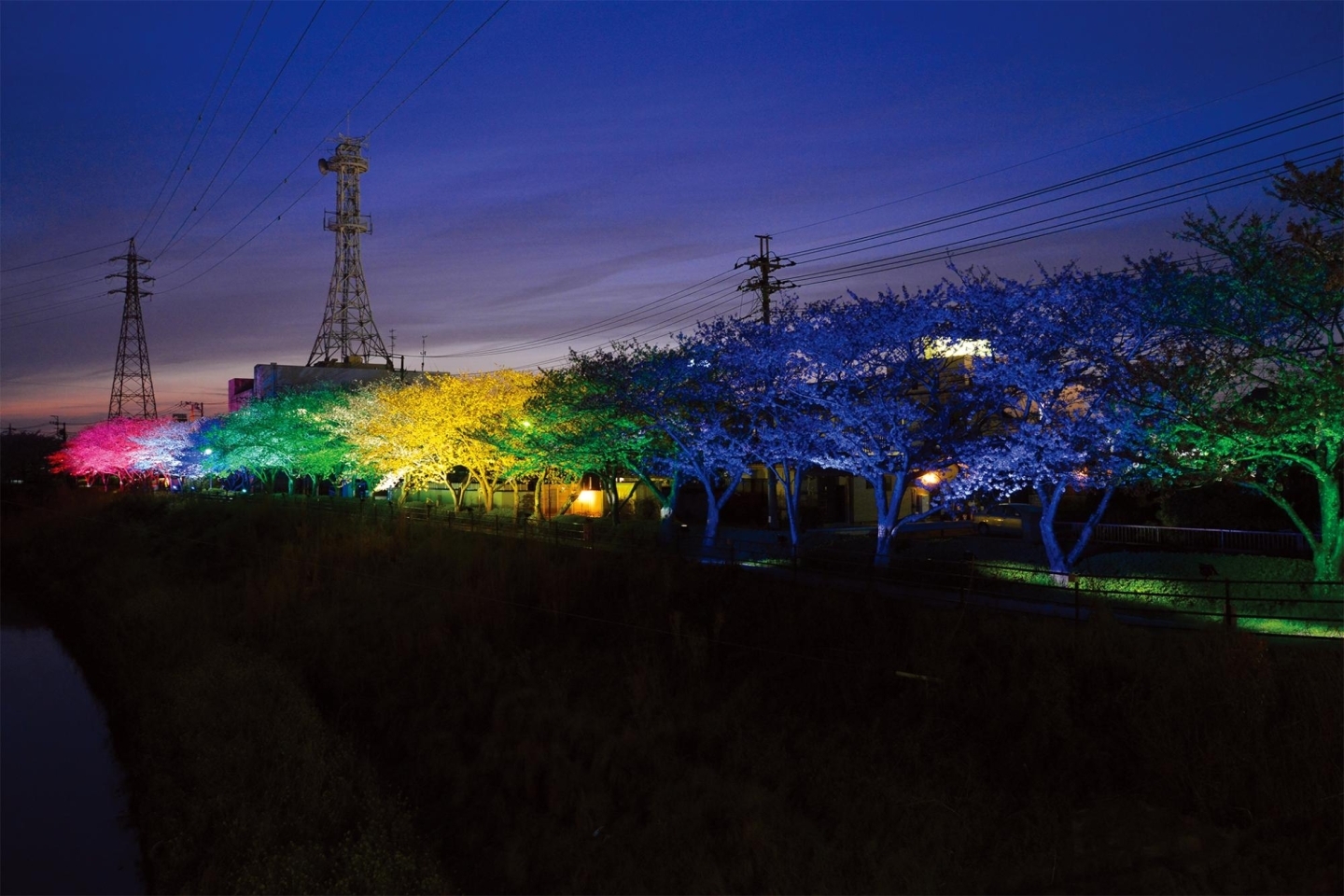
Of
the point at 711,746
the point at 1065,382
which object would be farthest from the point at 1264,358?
the point at 711,746

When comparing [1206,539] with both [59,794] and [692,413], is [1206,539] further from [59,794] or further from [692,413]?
[59,794]

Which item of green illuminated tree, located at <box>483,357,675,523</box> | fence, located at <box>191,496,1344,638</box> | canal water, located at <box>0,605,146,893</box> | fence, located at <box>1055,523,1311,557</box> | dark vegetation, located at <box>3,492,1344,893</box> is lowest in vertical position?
canal water, located at <box>0,605,146,893</box>

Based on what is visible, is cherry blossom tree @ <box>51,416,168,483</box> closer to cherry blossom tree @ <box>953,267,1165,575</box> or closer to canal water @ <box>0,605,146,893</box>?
canal water @ <box>0,605,146,893</box>

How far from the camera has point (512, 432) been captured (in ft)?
119

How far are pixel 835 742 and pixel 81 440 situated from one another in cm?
9012

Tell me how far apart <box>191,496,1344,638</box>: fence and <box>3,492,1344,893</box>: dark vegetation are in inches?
39.4

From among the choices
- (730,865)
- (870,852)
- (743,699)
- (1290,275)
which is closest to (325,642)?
(743,699)

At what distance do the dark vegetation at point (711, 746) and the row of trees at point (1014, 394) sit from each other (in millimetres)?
4913

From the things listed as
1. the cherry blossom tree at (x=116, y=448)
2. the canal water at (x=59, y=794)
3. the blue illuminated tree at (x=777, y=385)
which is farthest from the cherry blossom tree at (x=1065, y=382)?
the cherry blossom tree at (x=116, y=448)

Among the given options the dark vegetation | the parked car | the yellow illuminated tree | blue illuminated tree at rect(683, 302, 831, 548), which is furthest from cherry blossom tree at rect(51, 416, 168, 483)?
the parked car

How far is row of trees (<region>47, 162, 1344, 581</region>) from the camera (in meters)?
16.6

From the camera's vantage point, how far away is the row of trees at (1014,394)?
1659cm

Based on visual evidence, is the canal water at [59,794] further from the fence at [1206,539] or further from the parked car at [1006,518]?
the parked car at [1006,518]

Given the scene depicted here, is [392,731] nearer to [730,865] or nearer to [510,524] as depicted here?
[730,865]
